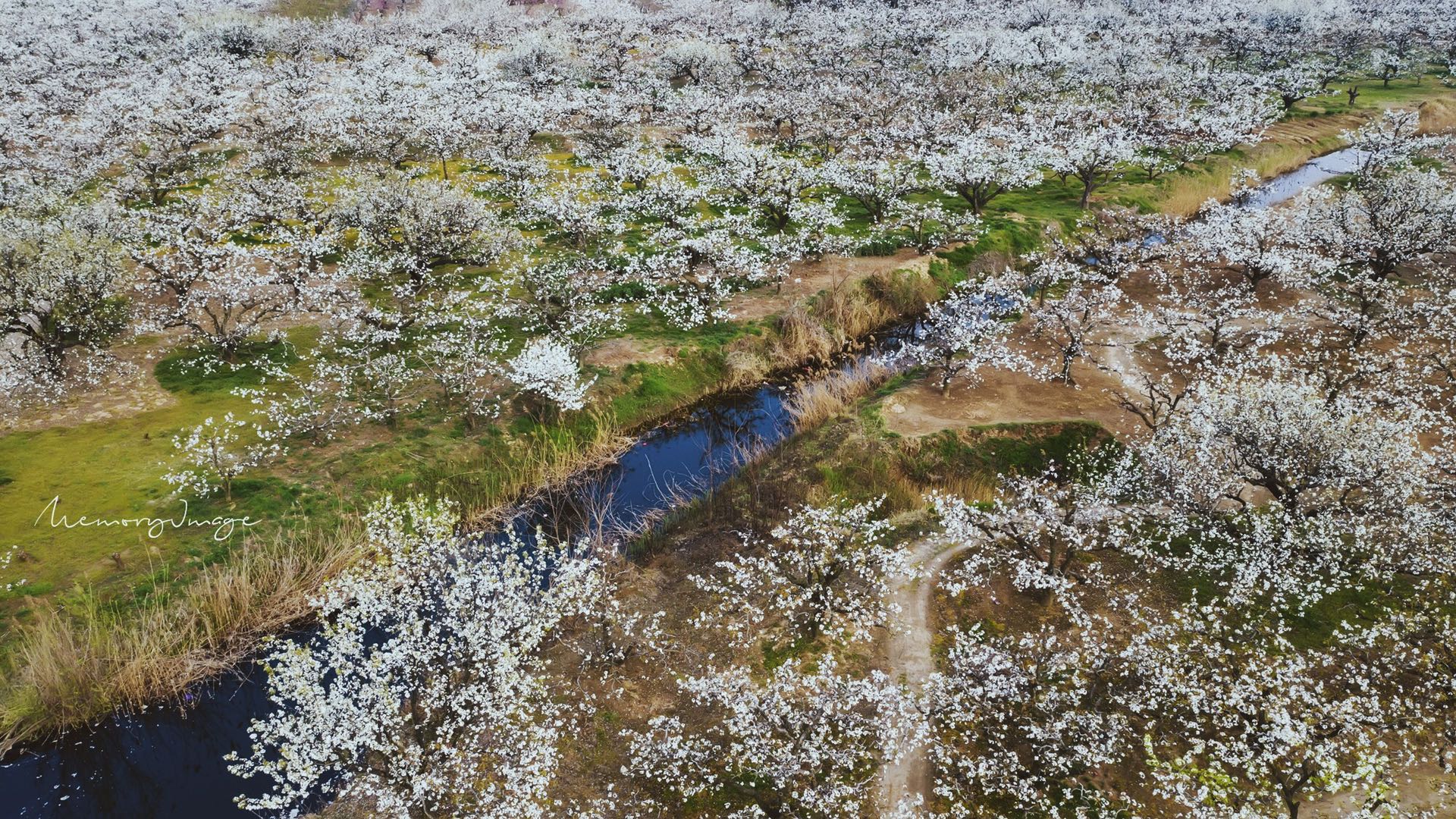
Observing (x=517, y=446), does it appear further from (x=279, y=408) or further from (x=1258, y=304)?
(x=1258, y=304)

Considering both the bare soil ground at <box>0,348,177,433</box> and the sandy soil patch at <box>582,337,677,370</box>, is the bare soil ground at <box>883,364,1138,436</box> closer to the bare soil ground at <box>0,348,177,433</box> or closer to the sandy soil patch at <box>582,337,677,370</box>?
the sandy soil patch at <box>582,337,677,370</box>

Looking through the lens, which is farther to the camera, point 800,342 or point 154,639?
point 800,342

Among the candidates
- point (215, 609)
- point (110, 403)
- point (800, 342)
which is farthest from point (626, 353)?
point (110, 403)

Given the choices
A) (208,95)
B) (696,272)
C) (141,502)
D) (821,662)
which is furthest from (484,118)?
(821,662)

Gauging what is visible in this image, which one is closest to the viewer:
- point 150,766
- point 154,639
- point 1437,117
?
point 150,766

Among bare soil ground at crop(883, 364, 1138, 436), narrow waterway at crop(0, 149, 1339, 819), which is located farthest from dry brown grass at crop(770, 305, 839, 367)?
narrow waterway at crop(0, 149, 1339, 819)

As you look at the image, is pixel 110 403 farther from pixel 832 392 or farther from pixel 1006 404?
pixel 1006 404

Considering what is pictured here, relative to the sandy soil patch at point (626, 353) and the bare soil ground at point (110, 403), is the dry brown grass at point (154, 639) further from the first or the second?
the sandy soil patch at point (626, 353)
